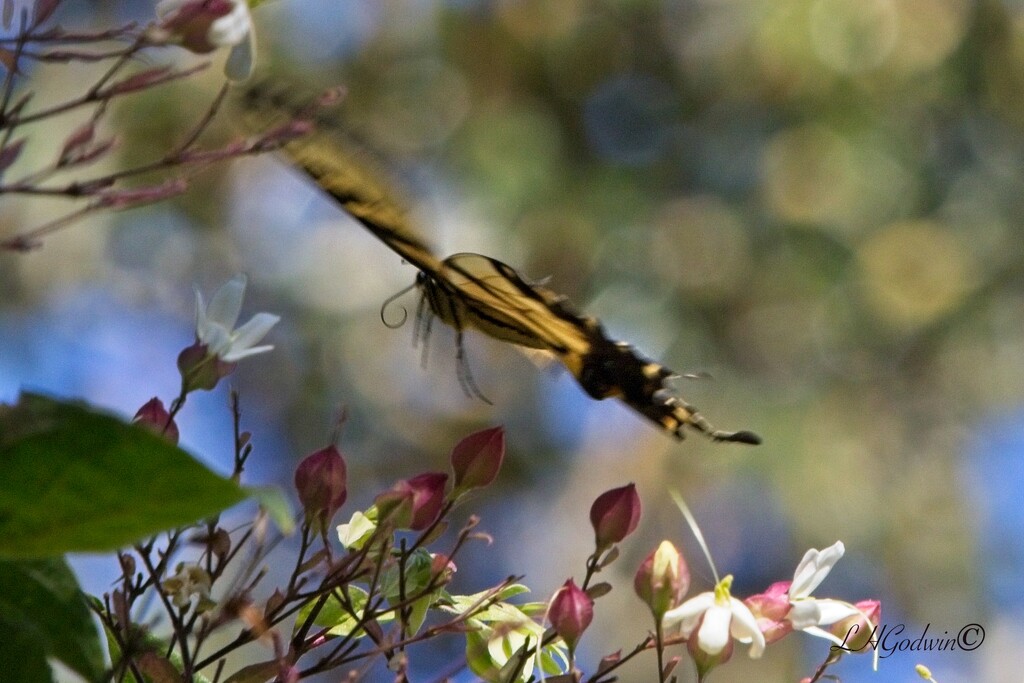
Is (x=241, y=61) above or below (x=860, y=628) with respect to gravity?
above

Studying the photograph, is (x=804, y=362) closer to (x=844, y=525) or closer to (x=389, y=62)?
(x=844, y=525)

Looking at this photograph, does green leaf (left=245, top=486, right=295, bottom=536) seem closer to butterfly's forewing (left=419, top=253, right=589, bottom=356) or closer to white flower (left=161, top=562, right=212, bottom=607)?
white flower (left=161, top=562, right=212, bottom=607)

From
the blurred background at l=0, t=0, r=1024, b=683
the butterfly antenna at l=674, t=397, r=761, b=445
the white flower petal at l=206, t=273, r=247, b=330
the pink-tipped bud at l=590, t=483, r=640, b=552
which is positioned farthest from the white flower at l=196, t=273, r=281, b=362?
the blurred background at l=0, t=0, r=1024, b=683

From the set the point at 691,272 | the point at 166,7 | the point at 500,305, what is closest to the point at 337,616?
the point at 166,7

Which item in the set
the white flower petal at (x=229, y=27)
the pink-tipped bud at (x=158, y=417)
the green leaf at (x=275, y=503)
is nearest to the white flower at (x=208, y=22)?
the white flower petal at (x=229, y=27)

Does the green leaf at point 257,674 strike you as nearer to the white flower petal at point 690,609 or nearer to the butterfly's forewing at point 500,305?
the white flower petal at point 690,609

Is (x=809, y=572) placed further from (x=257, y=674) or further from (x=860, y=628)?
(x=257, y=674)

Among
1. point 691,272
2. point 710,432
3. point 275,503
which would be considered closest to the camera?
point 275,503
